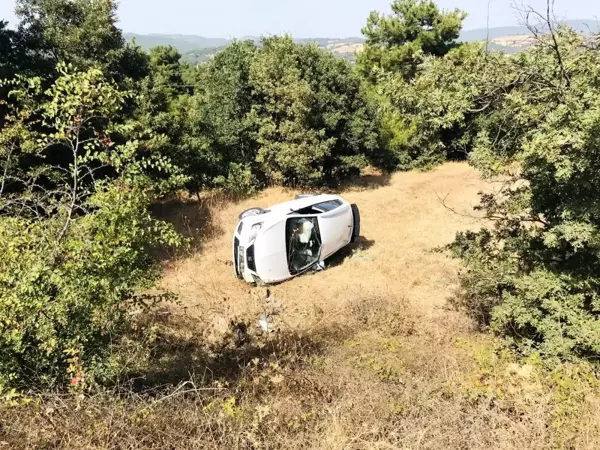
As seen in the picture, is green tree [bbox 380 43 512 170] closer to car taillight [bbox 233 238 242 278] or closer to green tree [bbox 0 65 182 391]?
green tree [bbox 0 65 182 391]

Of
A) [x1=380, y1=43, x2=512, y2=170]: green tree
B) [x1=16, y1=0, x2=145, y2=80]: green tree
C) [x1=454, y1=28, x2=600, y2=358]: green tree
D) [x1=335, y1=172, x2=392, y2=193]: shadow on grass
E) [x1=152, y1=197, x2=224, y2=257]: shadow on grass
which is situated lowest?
[x1=335, y1=172, x2=392, y2=193]: shadow on grass

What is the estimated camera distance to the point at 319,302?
9.52m

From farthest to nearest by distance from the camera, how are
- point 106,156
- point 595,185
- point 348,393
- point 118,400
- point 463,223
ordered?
point 463,223 → point 595,185 → point 348,393 → point 106,156 → point 118,400

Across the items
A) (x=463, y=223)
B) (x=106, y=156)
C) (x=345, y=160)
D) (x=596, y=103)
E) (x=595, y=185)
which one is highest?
(x=596, y=103)

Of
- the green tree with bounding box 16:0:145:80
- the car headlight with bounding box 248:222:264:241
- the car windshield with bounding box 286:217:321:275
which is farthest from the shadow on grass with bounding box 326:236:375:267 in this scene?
the green tree with bounding box 16:0:145:80

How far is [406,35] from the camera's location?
32.2 metres

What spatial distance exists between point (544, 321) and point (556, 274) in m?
0.68

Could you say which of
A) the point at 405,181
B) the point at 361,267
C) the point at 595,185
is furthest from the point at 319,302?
the point at 405,181

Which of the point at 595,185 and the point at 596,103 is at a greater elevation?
the point at 596,103

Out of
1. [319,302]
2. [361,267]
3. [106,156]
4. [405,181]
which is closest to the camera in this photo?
[106,156]

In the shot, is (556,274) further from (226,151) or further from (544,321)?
(226,151)

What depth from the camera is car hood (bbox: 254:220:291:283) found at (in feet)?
32.9

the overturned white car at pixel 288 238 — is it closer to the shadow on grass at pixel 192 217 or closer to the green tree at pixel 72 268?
the shadow on grass at pixel 192 217

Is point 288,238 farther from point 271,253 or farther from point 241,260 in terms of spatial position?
point 241,260
